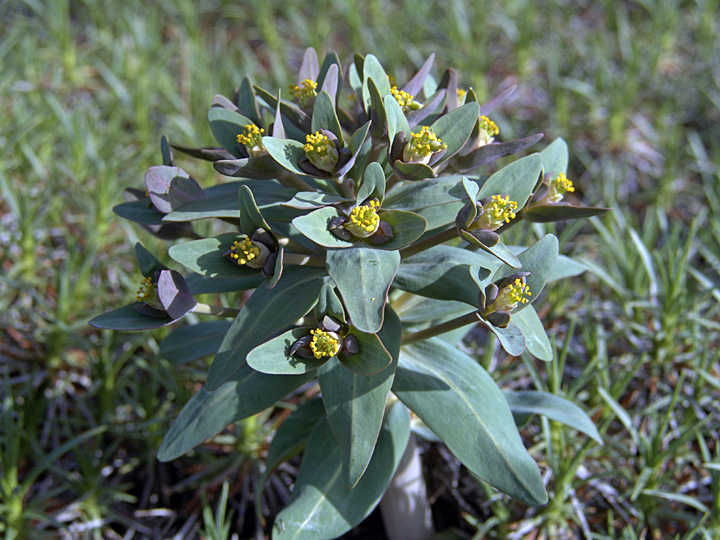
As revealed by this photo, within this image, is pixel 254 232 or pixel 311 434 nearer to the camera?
pixel 254 232

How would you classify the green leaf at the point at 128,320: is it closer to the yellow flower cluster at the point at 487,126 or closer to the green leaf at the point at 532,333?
the green leaf at the point at 532,333

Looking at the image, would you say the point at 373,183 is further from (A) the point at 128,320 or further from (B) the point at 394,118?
(A) the point at 128,320

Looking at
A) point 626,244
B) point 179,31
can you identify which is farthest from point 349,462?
point 179,31

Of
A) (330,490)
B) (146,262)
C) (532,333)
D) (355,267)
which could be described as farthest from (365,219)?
(330,490)

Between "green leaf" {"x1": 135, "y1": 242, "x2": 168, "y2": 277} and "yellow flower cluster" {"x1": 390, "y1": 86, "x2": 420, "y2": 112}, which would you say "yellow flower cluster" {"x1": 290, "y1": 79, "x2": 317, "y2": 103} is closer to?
"yellow flower cluster" {"x1": 390, "y1": 86, "x2": 420, "y2": 112}

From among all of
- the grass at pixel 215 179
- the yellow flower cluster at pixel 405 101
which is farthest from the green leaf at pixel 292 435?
the yellow flower cluster at pixel 405 101

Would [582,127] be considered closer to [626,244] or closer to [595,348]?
[626,244]
